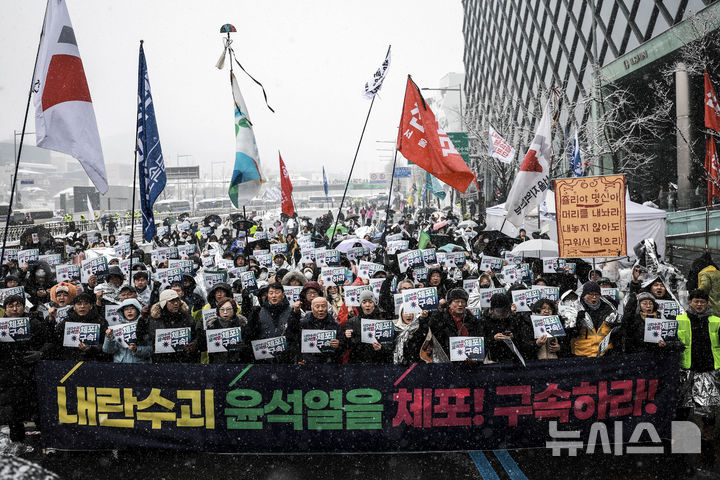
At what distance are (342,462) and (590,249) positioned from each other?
5.08m

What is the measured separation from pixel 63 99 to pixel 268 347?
13.4 feet

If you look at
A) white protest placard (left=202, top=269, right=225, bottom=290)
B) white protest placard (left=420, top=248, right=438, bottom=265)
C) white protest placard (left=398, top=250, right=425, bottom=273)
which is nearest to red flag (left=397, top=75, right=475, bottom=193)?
white protest placard (left=398, top=250, right=425, bottom=273)

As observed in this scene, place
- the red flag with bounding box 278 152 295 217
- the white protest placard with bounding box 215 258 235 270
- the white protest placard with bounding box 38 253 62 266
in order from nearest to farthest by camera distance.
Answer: the white protest placard with bounding box 215 258 235 270, the white protest placard with bounding box 38 253 62 266, the red flag with bounding box 278 152 295 217

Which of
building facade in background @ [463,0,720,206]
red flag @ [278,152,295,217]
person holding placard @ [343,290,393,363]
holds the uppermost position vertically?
building facade in background @ [463,0,720,206]

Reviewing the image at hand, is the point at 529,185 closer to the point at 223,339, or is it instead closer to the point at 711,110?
the point at 711,110

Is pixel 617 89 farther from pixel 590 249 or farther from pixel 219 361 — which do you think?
pixel 219 361

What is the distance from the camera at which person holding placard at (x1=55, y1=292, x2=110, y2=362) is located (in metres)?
5.87

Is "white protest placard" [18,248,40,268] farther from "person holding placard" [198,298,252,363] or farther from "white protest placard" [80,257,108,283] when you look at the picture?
"person holding placard" [198,298,252,363]

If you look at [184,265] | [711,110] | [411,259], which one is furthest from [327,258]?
[711,110]

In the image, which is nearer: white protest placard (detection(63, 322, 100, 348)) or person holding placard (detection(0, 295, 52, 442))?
white protest placard (detection(63, 322, 100, 348))

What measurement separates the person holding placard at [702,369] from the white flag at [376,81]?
666 centimetres

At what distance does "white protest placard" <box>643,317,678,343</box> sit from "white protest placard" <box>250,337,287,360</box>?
3615mm

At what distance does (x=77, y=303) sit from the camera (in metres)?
6.00

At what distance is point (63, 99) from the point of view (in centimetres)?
693
